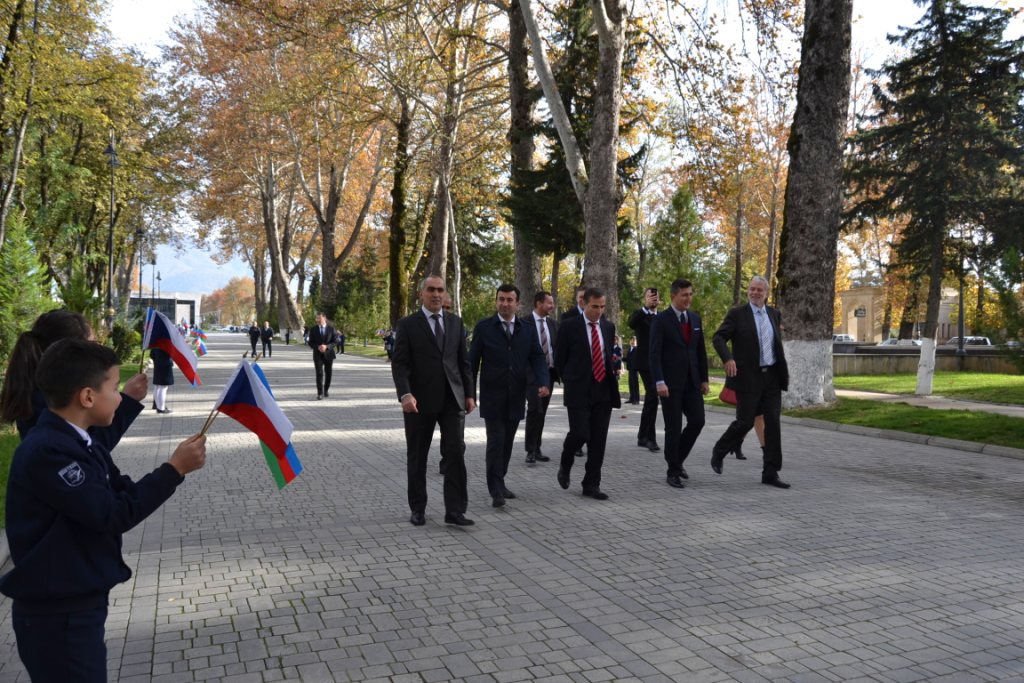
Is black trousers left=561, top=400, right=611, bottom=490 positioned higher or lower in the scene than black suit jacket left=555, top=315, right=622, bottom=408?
lower

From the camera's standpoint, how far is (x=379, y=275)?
68000 mm

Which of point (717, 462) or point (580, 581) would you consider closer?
point (580, 581)

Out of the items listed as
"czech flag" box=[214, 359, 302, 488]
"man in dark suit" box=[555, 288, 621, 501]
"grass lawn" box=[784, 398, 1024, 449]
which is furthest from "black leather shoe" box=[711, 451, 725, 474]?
"czech flag" box=[214, 359, 302, 488]

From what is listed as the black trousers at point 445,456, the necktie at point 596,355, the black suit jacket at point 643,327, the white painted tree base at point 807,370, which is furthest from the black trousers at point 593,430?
the white painted tree base at point 807,370

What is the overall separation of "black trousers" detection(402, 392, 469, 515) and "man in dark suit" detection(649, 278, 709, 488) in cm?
278

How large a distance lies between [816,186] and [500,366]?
10170 mm

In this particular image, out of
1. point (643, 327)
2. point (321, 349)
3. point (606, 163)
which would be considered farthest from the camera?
point (321, 349)

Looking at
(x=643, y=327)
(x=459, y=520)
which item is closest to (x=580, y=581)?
(x=459, y=520)

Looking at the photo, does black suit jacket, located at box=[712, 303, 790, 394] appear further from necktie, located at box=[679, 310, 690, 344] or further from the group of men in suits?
necktie, located at box=[679, 310, 690, 344]

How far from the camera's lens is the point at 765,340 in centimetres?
924

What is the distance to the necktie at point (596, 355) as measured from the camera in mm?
8367

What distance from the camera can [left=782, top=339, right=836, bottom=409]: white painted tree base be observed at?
16078 mm

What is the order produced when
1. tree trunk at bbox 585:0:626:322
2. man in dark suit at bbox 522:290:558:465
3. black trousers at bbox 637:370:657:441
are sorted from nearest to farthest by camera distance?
man in dark suit at bbox 522:290:558:465 → black trousers at bbox 637:370:657:441 → tree trunk at bbox 585:0:626:322

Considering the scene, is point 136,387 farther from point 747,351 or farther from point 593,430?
point 747,351
